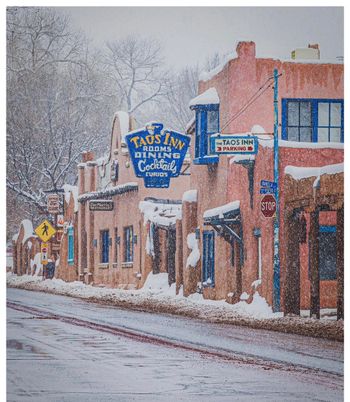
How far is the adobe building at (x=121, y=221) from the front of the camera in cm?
1371

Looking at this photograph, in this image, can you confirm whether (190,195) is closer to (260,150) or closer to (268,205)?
(260,150)

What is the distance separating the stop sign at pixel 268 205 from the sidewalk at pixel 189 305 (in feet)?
3.63

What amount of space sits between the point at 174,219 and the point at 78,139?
5.35ft

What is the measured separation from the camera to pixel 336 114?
13.2 metres

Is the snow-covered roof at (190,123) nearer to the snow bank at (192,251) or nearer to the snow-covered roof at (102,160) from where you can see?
the snow-covered roof at (102,160)

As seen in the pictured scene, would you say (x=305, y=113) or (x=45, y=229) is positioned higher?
(x=305, y=113)

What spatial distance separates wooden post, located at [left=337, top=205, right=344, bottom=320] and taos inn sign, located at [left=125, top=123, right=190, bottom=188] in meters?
1.95

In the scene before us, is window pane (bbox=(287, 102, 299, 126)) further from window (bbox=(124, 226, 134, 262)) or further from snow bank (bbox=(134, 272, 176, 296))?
window (bbox=(124, 226, 134, 262))

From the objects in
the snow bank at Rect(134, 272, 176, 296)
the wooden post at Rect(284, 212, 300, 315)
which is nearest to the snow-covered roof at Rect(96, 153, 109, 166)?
the snow bank at Rect(134, 272, 176, 296)

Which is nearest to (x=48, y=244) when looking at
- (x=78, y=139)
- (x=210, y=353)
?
(x=78, y=139)

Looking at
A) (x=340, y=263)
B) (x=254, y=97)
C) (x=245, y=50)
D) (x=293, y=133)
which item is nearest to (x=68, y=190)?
(x=254, y=97)

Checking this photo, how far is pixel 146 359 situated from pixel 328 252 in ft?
10.4

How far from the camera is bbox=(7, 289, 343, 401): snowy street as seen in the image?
11.1 m

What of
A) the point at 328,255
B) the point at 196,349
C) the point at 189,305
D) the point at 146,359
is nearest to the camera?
the point at 146,359
